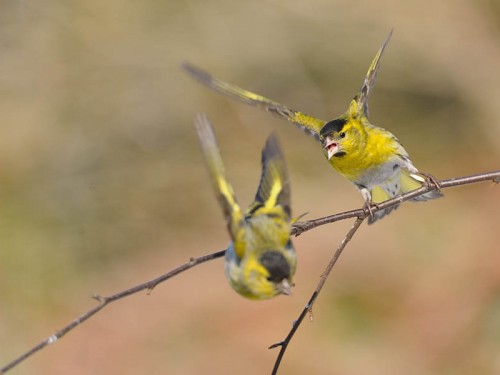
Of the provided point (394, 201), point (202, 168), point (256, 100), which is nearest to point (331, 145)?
point (256, 100)

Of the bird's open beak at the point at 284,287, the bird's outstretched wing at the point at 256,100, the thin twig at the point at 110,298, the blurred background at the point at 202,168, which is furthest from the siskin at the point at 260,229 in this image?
the blurred background at the point at 202,168

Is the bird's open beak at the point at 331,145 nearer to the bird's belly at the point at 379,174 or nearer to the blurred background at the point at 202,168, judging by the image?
the bird's belly at the point at 379,174

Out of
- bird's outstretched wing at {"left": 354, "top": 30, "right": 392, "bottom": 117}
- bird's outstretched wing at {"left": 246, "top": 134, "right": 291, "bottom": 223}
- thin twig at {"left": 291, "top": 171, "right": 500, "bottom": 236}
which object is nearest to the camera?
bird's outstretched wing at {"left": 246, "top": 134, "right": 291, "bottom": 223}

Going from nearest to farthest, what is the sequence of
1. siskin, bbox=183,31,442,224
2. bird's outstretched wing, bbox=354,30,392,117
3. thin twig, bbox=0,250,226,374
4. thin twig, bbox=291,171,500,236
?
thin twig, bbox=0,250,226,374
thin twig, bbox=291,171,500,236
bird's outstretched wing, bbox=354,30,392,117
siskin, bbox=183,31,442,224

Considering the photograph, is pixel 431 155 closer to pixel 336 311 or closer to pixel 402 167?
pixel 336 311

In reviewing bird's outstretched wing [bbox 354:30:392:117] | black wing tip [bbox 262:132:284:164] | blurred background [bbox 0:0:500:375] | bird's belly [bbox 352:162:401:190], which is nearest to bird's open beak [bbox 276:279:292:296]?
black wing tip [bbox 262:132:284:164]

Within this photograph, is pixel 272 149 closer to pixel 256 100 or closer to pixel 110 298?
pixel 110 298

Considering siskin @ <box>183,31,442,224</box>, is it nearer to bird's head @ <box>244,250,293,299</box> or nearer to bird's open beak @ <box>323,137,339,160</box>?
bird's open beak @ <box>323,137,339,160</box>
